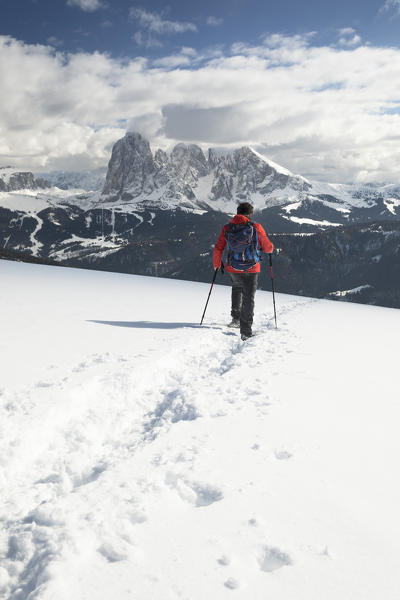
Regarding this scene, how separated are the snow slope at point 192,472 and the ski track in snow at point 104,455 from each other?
0.02m

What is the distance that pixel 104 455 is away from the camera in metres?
4.73

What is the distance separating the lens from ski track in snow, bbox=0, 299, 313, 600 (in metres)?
2.99

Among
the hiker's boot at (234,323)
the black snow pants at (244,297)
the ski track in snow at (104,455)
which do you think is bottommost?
the ski track in snow at (104,455)

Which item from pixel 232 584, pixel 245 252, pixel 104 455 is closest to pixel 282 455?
pixel 232 584

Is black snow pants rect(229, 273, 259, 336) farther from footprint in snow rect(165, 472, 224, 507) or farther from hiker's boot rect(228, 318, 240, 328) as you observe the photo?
footprint in snow rect(165, 472, 224, 507)

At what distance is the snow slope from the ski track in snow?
0.02 m

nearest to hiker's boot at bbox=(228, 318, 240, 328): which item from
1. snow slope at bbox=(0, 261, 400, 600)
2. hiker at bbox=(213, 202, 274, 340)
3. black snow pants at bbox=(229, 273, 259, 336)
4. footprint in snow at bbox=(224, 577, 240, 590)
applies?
hiker at bbox=(213, 202, 274, 340)

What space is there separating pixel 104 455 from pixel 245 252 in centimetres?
812

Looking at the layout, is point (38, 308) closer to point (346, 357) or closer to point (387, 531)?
point (346, 357)

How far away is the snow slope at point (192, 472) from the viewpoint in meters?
2.74

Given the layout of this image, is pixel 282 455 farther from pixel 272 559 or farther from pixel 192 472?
pixel 272 559

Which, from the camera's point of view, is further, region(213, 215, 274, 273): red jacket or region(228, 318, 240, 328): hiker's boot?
region(228, 318, 240, 328): hiker's boot

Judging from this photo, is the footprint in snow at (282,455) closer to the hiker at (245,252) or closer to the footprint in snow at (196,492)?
the footprint in snow at (196,492)

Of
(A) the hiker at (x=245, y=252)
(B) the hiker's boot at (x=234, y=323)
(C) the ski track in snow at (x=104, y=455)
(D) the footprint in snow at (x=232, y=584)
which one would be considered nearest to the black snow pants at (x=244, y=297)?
(A) the hiker at (x=245, y=252)
